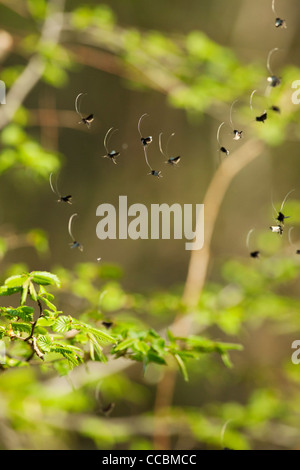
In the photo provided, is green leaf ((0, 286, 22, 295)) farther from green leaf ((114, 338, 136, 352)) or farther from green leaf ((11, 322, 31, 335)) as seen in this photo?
green leaf ((114, 338, 136, 352))

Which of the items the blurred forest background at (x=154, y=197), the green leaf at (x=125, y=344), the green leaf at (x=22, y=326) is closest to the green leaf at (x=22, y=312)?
the green leaf at (x=22, y=326)

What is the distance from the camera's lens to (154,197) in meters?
2.99

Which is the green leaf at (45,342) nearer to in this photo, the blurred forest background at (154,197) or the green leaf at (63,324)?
the green leaf at (63,324)

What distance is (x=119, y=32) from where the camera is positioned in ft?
6.57

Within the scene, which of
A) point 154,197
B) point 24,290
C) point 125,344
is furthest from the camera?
point 154,197

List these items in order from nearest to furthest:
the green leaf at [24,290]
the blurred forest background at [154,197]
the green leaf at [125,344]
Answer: the green leaf at [24,290], the green leaf at [125,344], the blurred forest background at [154,197]

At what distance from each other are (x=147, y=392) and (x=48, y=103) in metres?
1.86

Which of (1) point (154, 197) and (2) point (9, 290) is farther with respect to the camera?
(1) point (154, 197)

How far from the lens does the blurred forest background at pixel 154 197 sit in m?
1.81

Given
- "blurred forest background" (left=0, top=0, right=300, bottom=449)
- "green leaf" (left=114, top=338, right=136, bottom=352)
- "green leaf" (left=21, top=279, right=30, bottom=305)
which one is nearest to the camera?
"green leaf" (left=21, top=279, right=30, bottom=305)

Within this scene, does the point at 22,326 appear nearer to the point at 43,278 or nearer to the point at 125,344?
the point at 43,278

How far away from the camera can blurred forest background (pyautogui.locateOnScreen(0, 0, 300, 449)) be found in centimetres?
181

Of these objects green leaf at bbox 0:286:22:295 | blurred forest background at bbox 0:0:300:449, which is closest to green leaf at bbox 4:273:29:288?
green leaf at bbox 0:286:22:295

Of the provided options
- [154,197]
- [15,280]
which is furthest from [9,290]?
[154,197]
